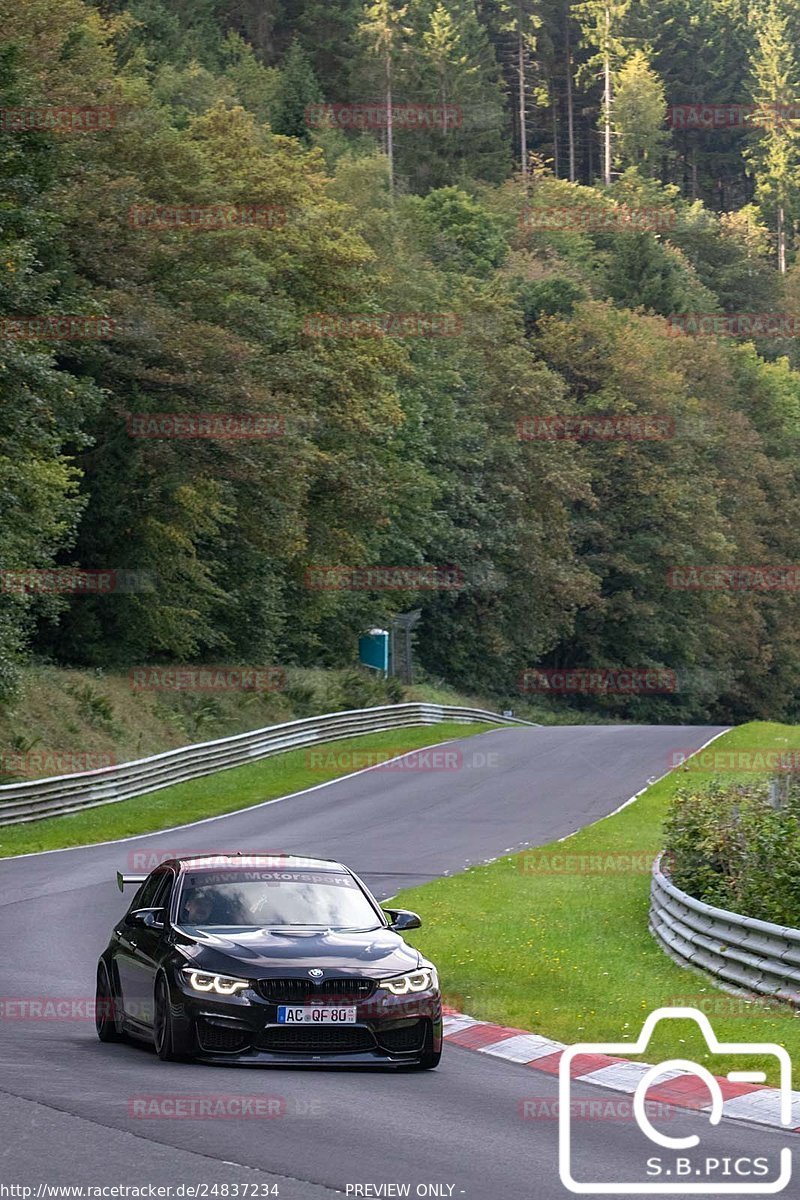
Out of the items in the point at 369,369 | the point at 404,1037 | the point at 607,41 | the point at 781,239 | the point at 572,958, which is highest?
the point at 607,41

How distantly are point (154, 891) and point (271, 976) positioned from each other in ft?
7.67

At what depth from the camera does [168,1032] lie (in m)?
11.7

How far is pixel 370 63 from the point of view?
117 m

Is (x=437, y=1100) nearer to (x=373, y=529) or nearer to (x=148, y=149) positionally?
(x=148, y=149)

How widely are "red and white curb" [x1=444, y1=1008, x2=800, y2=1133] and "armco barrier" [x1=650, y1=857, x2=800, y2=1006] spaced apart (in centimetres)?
237

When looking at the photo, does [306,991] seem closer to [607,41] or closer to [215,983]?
[215,983]

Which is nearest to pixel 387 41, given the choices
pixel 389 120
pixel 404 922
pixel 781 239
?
pixel 389 120

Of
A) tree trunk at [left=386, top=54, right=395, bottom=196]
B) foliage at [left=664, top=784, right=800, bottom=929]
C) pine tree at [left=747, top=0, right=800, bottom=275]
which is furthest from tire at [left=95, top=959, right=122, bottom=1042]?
pine tree at [left=747, top=0, right=800, bottom=275]

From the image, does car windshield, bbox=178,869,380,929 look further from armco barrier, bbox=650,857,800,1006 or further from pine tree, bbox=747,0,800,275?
pine tree, bbox=747,0,800,275

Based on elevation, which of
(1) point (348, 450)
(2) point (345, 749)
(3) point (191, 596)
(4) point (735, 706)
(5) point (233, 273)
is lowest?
(4) point (735, 706)

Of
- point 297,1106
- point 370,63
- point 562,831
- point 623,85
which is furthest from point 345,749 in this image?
point 623,85

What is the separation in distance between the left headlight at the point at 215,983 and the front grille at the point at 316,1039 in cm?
35

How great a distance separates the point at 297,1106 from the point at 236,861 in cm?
331

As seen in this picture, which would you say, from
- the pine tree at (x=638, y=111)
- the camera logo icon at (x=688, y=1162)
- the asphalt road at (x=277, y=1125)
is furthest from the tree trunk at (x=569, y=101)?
the camera logo icon at (x=688, y=1162)
